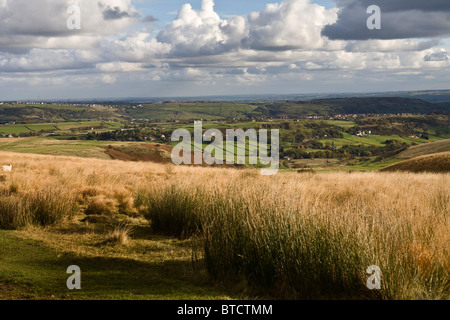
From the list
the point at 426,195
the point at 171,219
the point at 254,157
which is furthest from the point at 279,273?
the point at 254,157

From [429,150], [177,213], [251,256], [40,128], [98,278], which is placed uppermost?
[40,128]

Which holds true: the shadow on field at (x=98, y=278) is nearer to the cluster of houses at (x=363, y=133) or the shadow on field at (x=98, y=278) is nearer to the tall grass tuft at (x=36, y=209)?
the tall grass tuft at (x=36, y=209)

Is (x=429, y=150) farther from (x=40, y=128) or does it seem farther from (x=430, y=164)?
(x=40, y=128)

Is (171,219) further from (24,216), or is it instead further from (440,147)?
(440,147)

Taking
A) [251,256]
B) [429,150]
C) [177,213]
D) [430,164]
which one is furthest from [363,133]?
[251,256]

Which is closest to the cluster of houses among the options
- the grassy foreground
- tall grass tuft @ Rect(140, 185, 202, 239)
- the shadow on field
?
tall grass tuft @ Rect(140, 185, 202, 239)

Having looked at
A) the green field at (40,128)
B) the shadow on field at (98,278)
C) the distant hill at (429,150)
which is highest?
the green field at (40,128)

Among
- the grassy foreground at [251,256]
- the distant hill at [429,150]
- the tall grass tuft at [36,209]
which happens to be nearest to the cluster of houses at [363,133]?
the distant hill at [429,150]

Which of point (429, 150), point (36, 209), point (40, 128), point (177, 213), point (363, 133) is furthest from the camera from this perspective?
point (40, 128)

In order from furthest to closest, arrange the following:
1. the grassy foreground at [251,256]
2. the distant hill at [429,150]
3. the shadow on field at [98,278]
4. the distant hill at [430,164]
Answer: the distant hill at [429,150] → the distant hill at [430,164] → the grassy foreground at [251,256] → the shadow on field at [98,278]

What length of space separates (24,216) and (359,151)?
91.3 m

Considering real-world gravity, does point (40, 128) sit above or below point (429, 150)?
above

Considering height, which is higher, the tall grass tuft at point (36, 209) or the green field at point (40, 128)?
the green field at point (40, 128)

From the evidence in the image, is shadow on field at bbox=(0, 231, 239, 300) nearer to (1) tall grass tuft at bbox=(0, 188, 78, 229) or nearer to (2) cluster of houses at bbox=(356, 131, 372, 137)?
(1) tall grass tuft at bbox=(0, 188, 78, 229)
